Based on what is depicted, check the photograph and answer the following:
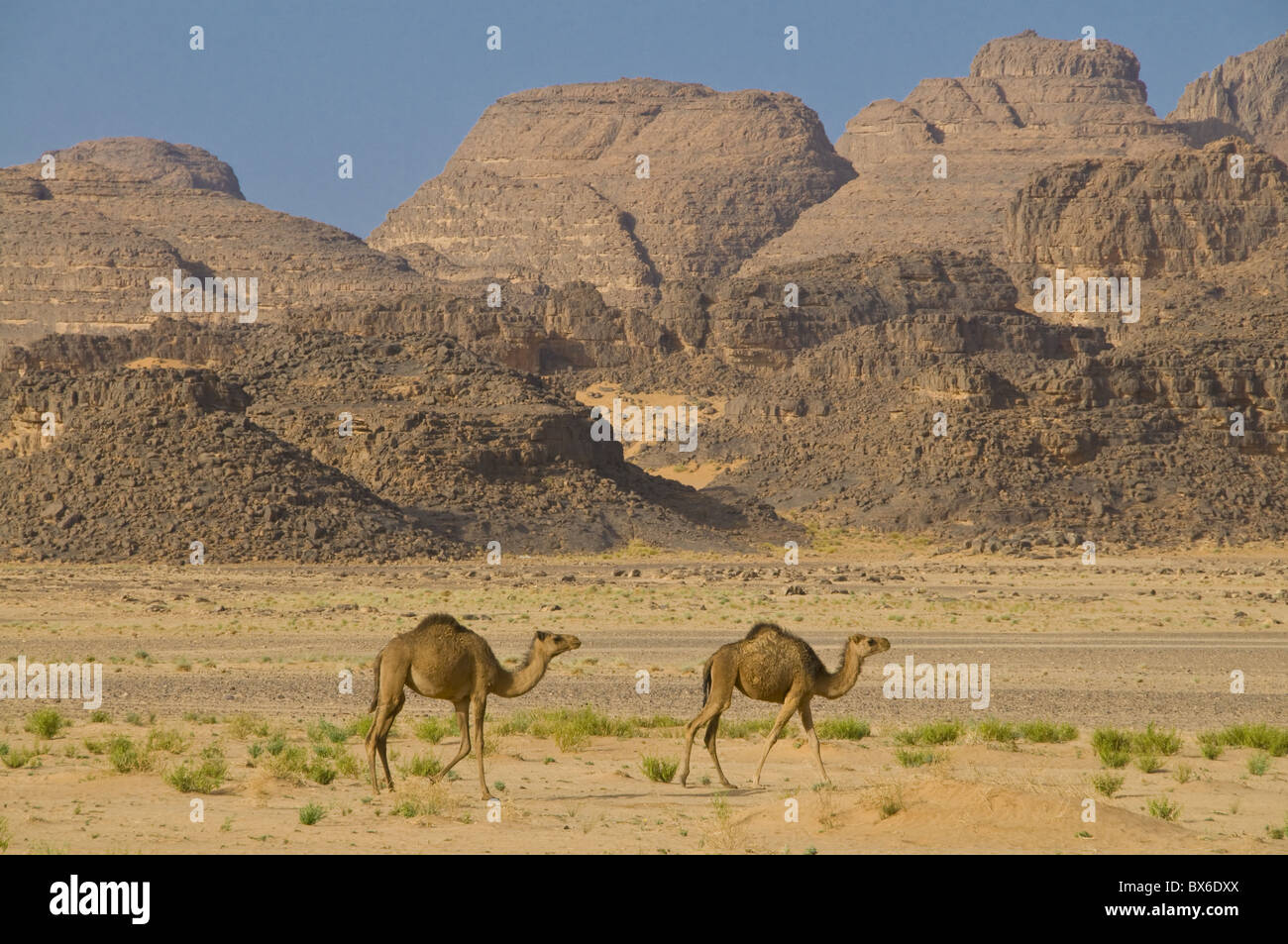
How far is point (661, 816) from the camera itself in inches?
670

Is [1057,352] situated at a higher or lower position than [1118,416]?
higher

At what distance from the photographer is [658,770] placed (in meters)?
19.1

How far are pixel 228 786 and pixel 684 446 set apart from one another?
8993 centimetres

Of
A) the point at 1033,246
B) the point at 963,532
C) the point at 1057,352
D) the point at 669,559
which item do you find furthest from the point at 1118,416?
the point at 1033,246

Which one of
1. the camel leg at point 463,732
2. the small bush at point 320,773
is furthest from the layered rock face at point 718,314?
the camel leg at point 463,732

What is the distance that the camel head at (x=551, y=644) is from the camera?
17781 millimetres

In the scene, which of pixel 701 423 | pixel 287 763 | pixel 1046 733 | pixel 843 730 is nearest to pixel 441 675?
pixel 287 763

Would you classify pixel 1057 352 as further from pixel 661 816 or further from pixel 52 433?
pixel 661 816

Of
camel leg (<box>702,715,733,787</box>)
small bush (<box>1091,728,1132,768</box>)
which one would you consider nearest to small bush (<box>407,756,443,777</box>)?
camel leg (<box>702,715,733,787</box>)

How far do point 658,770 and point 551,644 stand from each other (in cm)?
224

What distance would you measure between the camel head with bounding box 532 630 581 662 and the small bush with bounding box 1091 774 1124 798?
5919mm

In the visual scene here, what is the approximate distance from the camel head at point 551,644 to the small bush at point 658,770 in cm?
195

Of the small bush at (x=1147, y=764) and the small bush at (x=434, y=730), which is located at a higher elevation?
the small bush at (x=434, y=730)

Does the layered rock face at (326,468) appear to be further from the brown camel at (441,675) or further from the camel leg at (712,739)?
the brown camel at (441,675)
